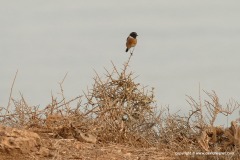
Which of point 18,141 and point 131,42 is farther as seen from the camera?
point 131,42

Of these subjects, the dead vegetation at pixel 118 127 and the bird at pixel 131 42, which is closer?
the dead vegetation at pixel 118 127

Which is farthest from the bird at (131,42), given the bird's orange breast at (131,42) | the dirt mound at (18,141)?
the dirt mound at (18,141)

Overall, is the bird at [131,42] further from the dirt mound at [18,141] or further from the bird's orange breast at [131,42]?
the dirt mound at [18,141]

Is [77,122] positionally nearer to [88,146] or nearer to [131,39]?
[88,146]

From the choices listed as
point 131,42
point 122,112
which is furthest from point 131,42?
point 122,112

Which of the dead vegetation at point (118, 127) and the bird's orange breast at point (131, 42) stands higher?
the bird's orange breast at point (131, 42)

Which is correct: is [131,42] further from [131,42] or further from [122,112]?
[122,112]

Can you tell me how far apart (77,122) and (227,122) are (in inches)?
92.0

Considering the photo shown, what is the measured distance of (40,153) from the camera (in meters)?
6.79

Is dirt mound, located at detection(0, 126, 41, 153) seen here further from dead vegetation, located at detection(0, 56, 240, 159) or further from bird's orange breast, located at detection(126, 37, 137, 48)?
bird's orange breast, located at detection(126, 37, 137, 48)

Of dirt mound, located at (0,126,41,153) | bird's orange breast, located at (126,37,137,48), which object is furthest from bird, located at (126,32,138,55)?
dirt mound, located at (0,126,41,153)

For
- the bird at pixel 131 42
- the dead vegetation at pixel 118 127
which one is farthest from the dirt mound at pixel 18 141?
the bird at pixel 131 42

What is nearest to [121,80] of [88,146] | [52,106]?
[52,106]

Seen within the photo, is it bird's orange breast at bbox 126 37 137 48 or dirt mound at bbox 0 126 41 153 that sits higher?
bird's orange breast at bbox 126 37 137 48
